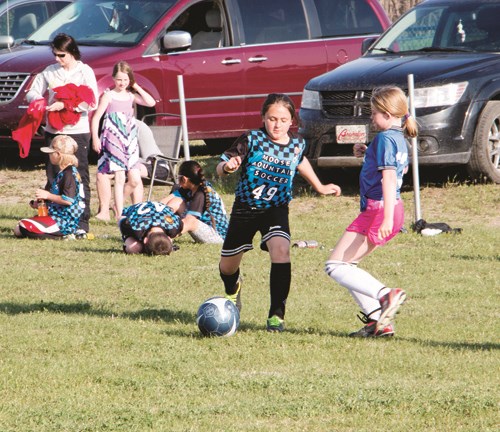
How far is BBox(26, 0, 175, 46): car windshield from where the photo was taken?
15.9 m

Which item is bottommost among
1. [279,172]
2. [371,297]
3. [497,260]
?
[497,260]

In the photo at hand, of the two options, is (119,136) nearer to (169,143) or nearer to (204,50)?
(169,143)

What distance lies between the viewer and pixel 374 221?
7.28 m

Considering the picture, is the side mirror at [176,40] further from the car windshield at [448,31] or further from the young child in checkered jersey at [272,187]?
the young child in checkered jersey at [272,187]

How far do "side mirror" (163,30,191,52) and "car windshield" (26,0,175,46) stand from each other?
1.81 ft

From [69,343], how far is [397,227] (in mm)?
2039

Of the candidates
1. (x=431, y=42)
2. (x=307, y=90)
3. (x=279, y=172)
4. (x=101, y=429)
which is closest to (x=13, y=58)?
(x=307, y=90)

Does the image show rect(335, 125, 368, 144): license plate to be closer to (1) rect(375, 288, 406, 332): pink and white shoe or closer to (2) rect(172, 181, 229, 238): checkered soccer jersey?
(2) rect(172, 181, 229, 238): checkered soccer jersey

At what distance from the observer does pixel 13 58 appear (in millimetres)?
15836

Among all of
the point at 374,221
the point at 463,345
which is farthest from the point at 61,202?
the point at 463,345

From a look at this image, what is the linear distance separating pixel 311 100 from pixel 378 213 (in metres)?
7.22

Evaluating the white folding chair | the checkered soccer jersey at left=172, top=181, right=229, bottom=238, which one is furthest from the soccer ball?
the white folding chair

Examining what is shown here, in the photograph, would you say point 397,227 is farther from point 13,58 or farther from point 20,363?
point 13,58

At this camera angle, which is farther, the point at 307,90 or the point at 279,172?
the point at 307,90
